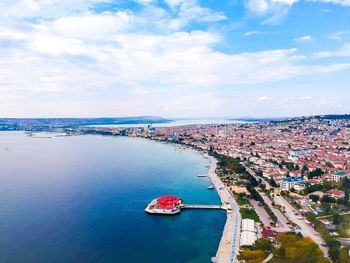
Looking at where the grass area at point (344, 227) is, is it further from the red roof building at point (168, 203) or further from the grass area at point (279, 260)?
the red roof building at point (168, 203)

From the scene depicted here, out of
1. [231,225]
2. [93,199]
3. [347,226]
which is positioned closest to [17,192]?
[93,199]

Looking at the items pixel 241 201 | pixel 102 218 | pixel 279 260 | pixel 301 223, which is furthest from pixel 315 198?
pixel 102 218

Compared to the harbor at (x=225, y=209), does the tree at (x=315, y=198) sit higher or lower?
higher

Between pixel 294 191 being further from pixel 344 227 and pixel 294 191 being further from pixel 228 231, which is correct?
pixel 228 231

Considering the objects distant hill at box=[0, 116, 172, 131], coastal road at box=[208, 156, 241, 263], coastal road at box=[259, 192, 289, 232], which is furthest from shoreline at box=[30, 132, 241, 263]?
distant hill at box=[0, 116, 172, 131]

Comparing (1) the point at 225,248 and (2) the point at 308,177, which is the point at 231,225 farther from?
(2) the point at 308,177

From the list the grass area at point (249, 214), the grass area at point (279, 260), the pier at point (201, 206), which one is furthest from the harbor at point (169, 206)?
the grass area at point (279, 260)
